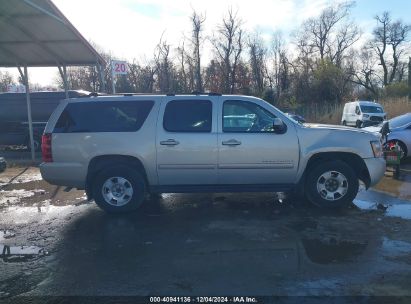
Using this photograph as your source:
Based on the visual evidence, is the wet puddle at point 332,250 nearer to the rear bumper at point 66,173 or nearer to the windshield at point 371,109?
the rear bumper at point 66,173

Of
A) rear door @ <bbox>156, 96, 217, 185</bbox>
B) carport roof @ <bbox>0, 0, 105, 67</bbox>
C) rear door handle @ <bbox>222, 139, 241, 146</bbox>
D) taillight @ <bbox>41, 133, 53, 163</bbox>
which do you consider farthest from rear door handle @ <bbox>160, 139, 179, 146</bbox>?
carport roof @ <bbox>0, 0, 105, 67</bbox>

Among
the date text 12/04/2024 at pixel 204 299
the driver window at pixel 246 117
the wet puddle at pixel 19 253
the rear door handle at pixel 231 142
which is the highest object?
the driver window at pixel 246 117

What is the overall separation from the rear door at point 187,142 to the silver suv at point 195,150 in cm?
2

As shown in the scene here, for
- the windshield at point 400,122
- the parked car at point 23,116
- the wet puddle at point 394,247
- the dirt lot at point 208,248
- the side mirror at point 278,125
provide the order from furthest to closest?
the parked car at point 23,116 → the windshield at point 400,122 → the side mirror at point 278,125 → the wet puddle at point 394,247 → the dirt lot at point 208,248

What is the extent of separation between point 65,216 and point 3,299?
298 cm

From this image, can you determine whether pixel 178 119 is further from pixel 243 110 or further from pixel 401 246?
pixel 401 246

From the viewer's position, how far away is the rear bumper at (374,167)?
6645 millimetres

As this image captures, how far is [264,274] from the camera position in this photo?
168 inches

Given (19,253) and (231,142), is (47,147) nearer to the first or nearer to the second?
(19,253)

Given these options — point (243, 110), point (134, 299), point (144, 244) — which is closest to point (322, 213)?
point (243, 110)

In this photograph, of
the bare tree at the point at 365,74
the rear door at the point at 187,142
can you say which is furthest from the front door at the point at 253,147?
the bare tree at the point at 365,74

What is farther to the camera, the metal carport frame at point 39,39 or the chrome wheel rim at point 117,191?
the metal carport frame at point 39,39

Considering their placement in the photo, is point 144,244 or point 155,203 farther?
point 155,203

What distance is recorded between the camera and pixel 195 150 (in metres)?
6.52
